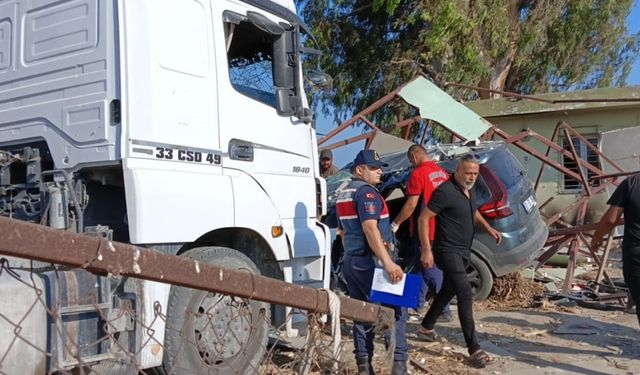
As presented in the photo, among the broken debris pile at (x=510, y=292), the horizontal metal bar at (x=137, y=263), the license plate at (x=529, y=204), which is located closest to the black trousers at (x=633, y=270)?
the license plate at (x=529, y=204)

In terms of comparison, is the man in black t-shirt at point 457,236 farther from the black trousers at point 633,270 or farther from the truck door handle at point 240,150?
the truck door handle at point 240,150

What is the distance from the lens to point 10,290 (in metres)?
3.12

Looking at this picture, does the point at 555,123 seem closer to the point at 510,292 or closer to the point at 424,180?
the point at 510,292

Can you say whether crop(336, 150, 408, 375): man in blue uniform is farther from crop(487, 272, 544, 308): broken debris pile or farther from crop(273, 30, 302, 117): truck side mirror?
crop(487, 272, 544, 308): broken debris pile

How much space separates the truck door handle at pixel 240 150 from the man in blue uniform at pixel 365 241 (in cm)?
74

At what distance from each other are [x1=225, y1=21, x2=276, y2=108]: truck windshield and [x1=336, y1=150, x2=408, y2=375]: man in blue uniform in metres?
0.92

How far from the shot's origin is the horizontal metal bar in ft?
5.79

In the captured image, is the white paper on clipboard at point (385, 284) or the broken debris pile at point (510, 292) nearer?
the white paper on clipboard at point (385, 284)

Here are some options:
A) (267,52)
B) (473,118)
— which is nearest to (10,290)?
(267,52)

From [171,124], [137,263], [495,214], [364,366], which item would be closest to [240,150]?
[171,124]

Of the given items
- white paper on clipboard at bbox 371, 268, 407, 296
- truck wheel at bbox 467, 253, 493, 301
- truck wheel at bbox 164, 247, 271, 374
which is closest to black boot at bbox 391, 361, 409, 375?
white paper on clipboard at bbox 371, 268, 407, 296

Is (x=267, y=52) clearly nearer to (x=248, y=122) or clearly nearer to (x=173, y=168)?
(x=248, y=122)

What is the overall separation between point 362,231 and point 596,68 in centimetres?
1771

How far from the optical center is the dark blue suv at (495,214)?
7484 mm
